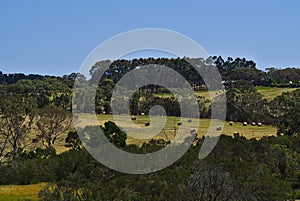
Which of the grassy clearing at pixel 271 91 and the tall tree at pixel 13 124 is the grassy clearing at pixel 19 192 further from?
the grassy clearing at pixel 271 91

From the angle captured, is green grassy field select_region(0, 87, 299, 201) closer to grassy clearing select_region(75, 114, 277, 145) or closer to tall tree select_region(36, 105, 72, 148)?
grassy clearing select_region(75, 114, 277, 145)

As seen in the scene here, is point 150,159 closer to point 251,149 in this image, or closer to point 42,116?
point 251,149

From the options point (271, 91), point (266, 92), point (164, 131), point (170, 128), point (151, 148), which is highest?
point (271, 91)

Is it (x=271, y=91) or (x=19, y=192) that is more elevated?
(x=271, y=91)

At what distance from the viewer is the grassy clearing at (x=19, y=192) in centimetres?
2726

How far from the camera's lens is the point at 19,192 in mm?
29703

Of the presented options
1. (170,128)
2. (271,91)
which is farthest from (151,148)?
(271,91)

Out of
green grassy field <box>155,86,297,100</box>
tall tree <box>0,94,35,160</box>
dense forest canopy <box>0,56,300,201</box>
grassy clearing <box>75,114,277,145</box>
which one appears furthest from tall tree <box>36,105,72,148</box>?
green grassy field <box>155,86,297,100</box>

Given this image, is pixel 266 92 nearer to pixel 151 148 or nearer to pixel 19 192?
pixel 151 148

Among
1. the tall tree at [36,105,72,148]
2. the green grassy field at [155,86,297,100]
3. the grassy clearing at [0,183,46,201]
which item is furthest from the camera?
the green grassy field at [155,86,297,100]

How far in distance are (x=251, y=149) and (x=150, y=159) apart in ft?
29.3

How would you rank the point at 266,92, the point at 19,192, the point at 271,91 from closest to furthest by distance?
1. the point at 19,192
2. the point at 266,92
3. the point at 271,91

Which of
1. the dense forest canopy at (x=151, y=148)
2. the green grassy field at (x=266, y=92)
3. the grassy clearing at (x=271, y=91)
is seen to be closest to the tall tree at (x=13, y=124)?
the dense forest canopy at (x=151, y=148)

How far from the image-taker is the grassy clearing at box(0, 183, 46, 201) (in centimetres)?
2726
